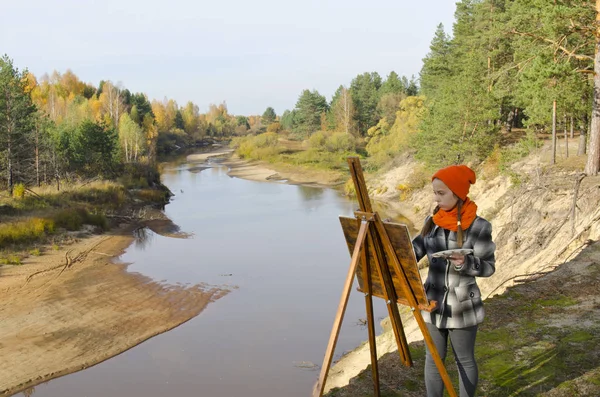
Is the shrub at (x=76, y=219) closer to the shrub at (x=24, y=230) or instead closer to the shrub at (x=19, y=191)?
the shrub at (x=24, y=230)

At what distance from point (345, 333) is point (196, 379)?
193 inches

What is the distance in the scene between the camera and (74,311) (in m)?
17.6

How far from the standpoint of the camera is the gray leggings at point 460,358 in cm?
362

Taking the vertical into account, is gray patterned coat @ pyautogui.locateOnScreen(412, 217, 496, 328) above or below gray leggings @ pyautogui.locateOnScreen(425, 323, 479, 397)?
above

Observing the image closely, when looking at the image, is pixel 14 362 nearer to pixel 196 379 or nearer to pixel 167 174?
pixel 196 379

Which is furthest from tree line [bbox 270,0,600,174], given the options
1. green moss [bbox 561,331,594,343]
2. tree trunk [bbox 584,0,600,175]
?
green moss [bbox 561,331,594,343]

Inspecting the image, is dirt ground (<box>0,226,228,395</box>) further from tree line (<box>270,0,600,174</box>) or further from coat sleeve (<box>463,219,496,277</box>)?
tree line (<box>270,0,600,174</box>)

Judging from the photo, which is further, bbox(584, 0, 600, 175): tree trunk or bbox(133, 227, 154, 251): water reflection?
bbox(133, 227, 154, 251): water reflection

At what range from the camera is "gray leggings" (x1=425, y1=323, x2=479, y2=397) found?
3615 millimetres

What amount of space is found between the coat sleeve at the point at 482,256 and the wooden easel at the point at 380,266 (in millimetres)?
418

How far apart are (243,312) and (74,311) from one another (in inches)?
238

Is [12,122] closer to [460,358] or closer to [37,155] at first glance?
[37,155]

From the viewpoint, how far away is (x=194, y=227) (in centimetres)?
3312

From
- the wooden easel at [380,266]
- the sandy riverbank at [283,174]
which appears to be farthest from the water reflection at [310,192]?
the wooden easel at [380,266]
